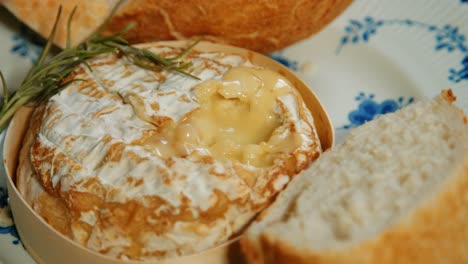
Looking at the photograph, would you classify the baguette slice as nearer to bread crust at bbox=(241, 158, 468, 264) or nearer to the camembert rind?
bread crust at bbox=(241, 158, 468, 264)

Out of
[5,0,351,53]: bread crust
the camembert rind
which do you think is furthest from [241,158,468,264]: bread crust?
[5,0,351,53]: bread crust

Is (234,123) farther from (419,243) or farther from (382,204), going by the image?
(419,243)

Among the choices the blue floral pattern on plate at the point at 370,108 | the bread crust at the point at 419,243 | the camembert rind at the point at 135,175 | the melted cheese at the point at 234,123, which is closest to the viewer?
the bread crust at the point at 419,243

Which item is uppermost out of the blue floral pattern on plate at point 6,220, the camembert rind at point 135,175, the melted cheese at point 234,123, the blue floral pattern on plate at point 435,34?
the blue floral pattern on plate at point 435,34

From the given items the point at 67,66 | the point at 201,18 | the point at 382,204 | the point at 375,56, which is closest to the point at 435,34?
the point at 375,56

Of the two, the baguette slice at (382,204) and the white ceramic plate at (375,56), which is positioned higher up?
the white ceramic plate at (375,56)

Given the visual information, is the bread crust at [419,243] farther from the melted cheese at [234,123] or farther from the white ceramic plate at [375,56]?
the white ceramic plate at [375,56]

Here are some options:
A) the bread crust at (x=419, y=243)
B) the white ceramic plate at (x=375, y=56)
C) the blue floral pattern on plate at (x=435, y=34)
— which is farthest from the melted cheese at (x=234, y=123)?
the blue floral pattern on plate at (x=435, y=34)

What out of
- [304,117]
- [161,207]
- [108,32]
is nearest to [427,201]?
[304,117]

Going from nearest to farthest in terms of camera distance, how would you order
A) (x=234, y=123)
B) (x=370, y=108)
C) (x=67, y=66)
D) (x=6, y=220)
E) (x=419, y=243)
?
1. (x=419, y=243)
2. (x=234, y=123)
3. (x=6, y=220)
4. (x=67, y=66)
5. (x=370, y=108)
